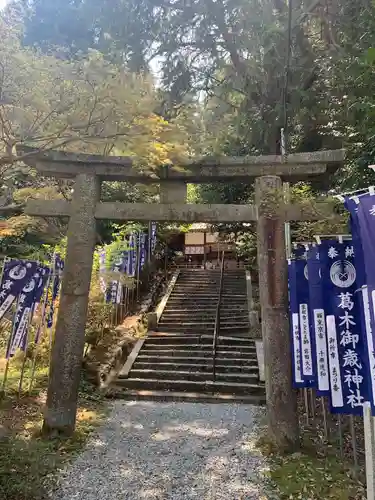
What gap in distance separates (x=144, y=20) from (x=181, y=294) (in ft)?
32.0

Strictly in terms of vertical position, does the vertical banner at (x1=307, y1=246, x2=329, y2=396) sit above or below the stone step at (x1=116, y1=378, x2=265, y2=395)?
above

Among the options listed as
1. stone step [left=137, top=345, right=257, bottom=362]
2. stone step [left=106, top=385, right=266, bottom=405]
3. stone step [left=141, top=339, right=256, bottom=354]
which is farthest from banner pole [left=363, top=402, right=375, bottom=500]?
stone step [left=141, top=339, right=256, bottom=354]

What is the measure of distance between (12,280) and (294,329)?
15.2 feet

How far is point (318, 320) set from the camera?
4.86 m

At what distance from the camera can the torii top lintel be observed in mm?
5844

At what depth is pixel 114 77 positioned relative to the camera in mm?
4508

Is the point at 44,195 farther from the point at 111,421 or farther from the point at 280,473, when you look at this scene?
the point at 280,473

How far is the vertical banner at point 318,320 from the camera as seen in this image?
480cm

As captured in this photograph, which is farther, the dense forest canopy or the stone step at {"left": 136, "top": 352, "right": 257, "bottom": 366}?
the stone step at {"left": 136, "top": 352, "right": 257, "bottom": 366}

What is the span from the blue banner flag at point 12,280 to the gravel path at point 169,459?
2.63 metres

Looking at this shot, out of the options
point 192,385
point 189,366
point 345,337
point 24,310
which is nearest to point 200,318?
point 189,366

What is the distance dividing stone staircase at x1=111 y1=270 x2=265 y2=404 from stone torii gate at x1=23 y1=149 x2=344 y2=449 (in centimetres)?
320

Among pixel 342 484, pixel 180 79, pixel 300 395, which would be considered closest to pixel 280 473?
pixel 342 484

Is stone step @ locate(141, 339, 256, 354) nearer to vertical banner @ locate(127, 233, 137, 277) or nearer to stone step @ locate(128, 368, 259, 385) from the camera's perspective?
stone step @ locate(128, 368, 259, 385)
